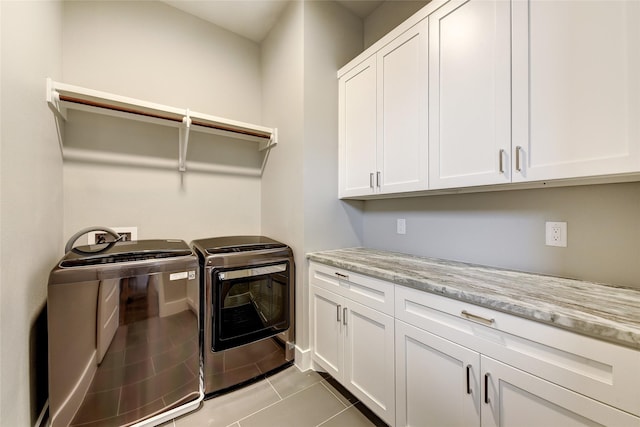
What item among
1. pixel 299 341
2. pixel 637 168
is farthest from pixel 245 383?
pixel 637 168

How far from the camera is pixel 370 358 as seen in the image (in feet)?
4.63

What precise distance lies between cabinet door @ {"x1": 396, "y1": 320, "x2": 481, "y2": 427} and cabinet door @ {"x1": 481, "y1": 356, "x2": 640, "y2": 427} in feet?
0.14

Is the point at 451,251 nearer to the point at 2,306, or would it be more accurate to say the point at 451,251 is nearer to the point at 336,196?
the point at 336,196

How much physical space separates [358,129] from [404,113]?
411 mm

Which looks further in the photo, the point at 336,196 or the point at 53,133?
the point at 336,196

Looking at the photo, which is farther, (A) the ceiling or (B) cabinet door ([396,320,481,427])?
(A) the ceiling

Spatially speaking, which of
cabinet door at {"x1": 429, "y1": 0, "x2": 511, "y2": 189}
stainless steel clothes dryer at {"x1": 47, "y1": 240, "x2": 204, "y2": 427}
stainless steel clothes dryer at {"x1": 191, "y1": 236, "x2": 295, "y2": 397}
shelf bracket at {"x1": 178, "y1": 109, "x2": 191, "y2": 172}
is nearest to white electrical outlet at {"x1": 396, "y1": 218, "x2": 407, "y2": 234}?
cabinet door at {"x1": 429, "y1": 0, "x2": 511, "y2": 189}

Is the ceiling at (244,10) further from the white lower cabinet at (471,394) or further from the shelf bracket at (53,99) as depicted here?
the white lower cabinet at (471,394)

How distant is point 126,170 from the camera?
6.24ft

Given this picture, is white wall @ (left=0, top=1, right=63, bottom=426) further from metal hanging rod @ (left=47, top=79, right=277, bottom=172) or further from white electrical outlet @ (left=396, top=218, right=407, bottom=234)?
white electrical outlet @ (left=396, top=218, right=407, bottom=234)

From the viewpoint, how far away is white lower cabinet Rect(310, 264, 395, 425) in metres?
1.32

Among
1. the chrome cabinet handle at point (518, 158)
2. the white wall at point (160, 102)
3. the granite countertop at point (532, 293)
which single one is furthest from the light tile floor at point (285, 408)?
the chrome cabinet handle at point (518, 158)

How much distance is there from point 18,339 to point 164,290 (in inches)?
21.9

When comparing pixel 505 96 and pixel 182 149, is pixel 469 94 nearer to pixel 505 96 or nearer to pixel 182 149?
pixel 505 96
